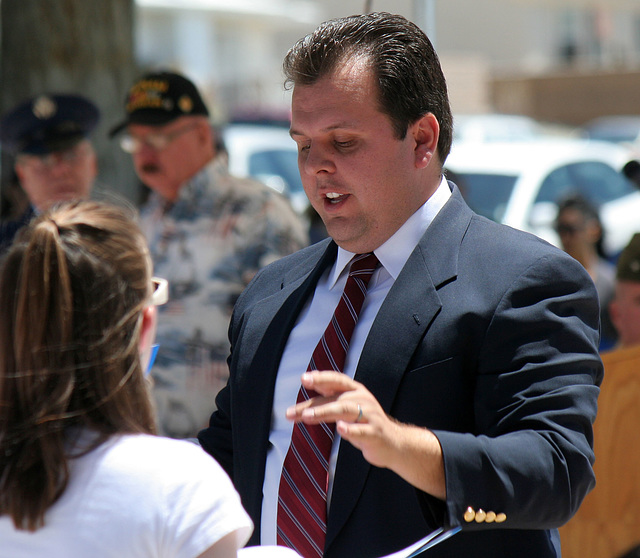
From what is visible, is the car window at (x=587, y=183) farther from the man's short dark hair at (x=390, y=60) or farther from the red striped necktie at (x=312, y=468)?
the red striped necktie at (x=312, y=468)

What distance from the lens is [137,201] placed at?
5207 mm

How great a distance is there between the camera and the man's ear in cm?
207

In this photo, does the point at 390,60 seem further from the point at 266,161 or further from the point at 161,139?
the point at 266,161

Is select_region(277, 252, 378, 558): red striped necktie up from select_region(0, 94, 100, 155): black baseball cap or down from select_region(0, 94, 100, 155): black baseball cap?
down

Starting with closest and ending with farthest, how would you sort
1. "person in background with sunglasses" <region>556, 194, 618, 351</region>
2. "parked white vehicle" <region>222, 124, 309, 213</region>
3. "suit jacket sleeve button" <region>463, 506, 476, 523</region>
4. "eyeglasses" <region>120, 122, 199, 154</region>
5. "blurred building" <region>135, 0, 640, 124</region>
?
"suit jacket sleeve button" <region>463, 506, 476, 523</region>
"eyeglasses" <region>120, 122, 199, 154</region>
"person in background with sunglasses" <region>556, 194, 618, 351</region>
"parked white vehicle" <region>222, 124, 309, 213</region>
"blurred building" <region>135, 0, 640, 124</region>

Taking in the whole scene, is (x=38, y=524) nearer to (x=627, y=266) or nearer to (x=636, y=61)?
(x=627, y=266)

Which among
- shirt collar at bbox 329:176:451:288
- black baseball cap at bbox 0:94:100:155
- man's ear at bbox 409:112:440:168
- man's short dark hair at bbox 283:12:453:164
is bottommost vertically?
black baseball cap at bbox 0:94:100:155

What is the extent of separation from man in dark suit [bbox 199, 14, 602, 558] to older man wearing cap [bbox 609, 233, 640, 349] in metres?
2.36

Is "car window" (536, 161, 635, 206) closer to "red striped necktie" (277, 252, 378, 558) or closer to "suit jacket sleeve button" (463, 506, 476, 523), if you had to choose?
"red striped necktie" (277, 252, 378, 558)

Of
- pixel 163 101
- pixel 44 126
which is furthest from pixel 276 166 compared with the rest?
pixel 163 101

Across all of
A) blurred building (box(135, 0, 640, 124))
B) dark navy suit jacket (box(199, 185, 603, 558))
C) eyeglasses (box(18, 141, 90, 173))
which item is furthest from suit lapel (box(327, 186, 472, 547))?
blurred building (box(135, 0, 640, 124))

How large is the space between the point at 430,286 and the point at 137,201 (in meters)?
3.54

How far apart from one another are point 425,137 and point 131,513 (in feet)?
3.51

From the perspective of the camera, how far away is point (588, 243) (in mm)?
6074
